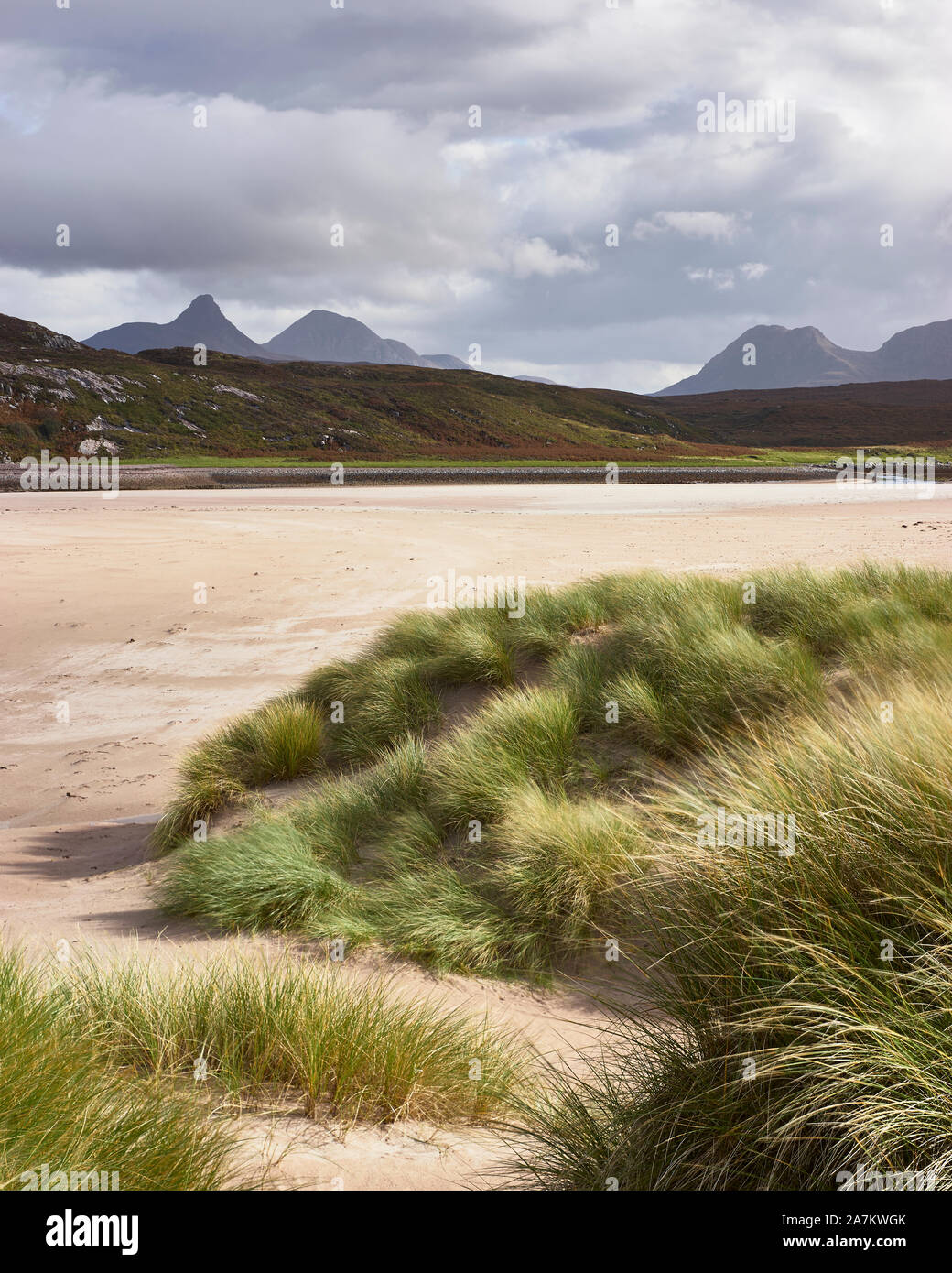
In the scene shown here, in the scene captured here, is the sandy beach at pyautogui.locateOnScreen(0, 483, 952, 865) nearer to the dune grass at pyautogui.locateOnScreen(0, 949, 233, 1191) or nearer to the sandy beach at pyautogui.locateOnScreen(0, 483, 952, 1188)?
the sandy beach at pyautogui.locateOnScreen(0, 483, 952, 1188)

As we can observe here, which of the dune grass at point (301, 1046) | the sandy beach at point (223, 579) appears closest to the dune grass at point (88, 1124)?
the dune grass at point (301, 1046)

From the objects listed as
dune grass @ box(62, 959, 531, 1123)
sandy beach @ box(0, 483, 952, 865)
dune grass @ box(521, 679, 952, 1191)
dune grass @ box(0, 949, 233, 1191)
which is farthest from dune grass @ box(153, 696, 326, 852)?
dune grass @ box(521, 679, 952, 1191)

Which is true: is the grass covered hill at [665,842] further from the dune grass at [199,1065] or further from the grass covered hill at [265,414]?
the grass covered hill at [265,414]

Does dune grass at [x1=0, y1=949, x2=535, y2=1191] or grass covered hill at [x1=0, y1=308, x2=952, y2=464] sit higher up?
grass covered hill at [x1=0, y1=308, x2=952, y2=464]

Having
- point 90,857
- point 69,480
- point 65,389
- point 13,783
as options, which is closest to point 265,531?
point 13,783

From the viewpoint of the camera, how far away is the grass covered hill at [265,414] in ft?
228

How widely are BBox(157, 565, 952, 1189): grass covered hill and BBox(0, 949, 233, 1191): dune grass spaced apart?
88cm

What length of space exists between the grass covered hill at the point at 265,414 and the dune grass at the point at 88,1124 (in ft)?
209

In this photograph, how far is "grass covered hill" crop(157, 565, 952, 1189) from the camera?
226cm

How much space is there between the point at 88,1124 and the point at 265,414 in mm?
84645

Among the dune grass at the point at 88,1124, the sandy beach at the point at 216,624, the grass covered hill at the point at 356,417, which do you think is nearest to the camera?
the dune grass at the point at 88,1124

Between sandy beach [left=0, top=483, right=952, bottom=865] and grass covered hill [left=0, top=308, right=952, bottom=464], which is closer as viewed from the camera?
sandy beach [left=0, top=483, right=952, bottom=865]

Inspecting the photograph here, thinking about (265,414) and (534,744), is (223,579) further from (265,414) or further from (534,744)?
(265,414)

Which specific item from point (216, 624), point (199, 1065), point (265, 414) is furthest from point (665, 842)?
point (265, 414)
